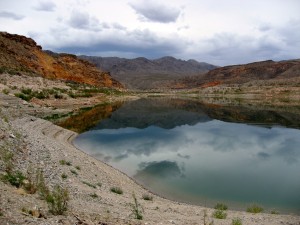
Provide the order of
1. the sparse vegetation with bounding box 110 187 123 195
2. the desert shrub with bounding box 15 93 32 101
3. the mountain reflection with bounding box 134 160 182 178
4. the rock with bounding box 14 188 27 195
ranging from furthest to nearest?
1. the desert shrub with bounding box 15 93 32 101
2. the mountain reflection with bounding box 134 160 182 178
3. the sparse vegetation with bounding box 110 187 123 195
4. the rock with bounding box 14 188 27 195

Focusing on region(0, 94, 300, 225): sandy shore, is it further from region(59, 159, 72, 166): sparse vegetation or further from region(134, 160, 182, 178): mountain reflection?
region(134, 160, 182, 178): mountain reflection

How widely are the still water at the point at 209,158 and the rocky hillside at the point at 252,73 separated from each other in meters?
126

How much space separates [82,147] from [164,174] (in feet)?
33.7

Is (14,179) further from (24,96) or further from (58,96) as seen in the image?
(58,96)

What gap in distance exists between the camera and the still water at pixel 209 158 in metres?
19.0

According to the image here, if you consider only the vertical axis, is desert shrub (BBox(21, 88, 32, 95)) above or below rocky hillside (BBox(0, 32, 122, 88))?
below

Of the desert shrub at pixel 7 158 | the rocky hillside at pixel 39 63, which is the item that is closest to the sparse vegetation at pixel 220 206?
the desert shrub at pixel 7 158

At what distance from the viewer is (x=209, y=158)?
27375 mm

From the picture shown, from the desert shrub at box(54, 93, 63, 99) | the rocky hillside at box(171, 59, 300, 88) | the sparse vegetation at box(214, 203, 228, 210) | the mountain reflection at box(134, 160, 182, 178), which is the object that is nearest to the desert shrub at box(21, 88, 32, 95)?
the desert shrub at box(54, 93, 63, 99)

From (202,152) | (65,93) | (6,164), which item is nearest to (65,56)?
(65,93)

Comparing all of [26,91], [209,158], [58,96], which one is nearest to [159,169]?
[209,158]

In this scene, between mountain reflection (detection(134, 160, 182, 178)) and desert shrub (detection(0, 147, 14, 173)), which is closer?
desert shrub (detection(0, 147, 14, 173))

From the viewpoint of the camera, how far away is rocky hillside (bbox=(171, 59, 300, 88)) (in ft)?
554

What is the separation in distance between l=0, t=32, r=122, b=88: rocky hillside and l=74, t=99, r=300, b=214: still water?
4440 cm
